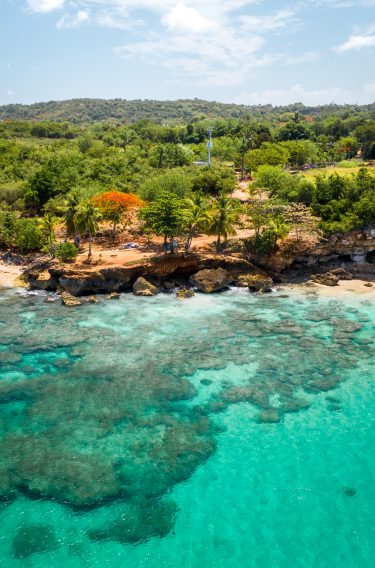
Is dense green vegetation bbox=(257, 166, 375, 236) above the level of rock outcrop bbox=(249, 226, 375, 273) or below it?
above

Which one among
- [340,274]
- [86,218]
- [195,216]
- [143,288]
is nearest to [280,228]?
[340,274]

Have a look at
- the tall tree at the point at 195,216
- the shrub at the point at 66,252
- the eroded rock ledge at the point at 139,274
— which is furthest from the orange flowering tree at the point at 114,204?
the eroded rock ledge at the point at 139,274

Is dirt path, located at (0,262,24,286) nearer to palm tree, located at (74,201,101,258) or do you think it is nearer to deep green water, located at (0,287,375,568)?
deep green water, located at (0,287,375,568)

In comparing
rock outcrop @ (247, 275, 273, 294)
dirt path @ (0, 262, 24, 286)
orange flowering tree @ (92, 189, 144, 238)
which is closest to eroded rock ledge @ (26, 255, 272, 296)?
rock outcrop @ (247, 275, 273, 294)

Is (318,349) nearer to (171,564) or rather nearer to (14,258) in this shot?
(171,564)

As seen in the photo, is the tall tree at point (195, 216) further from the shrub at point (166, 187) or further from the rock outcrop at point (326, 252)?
the shrub at point (166, 187)

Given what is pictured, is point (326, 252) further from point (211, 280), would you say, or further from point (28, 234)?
point (28, 234)

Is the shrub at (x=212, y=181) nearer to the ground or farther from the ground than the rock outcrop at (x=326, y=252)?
farther from the ground
